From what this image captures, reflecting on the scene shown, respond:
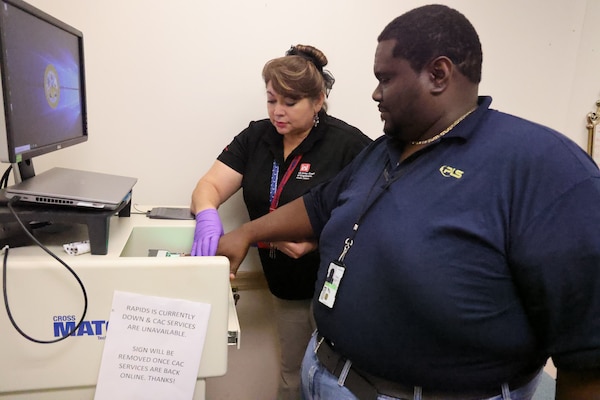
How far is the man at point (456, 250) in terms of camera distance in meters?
0.65

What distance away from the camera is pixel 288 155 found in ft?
4.75

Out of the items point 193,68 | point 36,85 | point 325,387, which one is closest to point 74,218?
point 36,85

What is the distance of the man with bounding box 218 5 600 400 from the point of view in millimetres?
653

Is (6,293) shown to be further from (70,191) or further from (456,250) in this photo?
(456,250)

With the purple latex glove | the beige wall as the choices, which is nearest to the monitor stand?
the purple latex glove

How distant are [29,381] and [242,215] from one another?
96cm

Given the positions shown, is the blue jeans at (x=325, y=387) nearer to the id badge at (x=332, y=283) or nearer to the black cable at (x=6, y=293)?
the id badge at (x=332, y=283)

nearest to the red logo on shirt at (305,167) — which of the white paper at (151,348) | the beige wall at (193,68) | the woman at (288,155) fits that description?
the woman at (288,155)

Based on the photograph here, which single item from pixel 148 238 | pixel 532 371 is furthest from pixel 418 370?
pixel 148 238

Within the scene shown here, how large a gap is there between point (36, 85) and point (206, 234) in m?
0.47

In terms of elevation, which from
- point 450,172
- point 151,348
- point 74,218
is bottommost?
point 151,348

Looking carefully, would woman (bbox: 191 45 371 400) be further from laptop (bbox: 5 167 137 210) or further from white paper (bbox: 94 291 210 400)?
white paper (bbox: 94 291 210 400)

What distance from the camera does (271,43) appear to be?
1.56 meters

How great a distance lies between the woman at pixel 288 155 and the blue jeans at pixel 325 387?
0.39m
